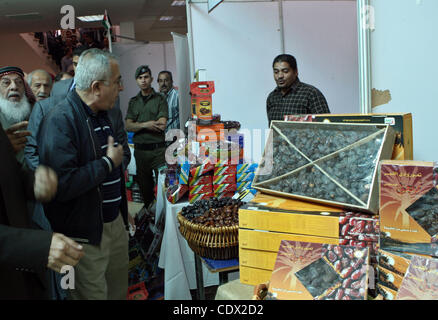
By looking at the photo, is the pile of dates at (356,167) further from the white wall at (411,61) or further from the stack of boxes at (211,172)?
the stack of boxes at (211,172)

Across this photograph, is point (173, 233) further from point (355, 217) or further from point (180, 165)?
point (355, 217)

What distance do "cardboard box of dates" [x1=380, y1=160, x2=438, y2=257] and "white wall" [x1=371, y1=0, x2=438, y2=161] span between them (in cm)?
91

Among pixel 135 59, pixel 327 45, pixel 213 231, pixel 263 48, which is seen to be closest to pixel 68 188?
pixel 213 231

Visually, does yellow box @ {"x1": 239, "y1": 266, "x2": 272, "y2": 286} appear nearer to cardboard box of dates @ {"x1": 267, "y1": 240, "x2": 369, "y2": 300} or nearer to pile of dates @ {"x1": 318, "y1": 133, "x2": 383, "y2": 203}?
cardboard box of dates @ {"x1": 267, "y1": 240, "x2": 369, "y2": 300}

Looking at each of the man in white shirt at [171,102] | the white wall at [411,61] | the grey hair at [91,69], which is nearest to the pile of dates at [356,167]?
the white wall at [411,61]

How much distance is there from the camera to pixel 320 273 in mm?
911

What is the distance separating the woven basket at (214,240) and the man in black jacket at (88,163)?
0.39 metres

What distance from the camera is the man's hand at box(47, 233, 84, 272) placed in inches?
34.9

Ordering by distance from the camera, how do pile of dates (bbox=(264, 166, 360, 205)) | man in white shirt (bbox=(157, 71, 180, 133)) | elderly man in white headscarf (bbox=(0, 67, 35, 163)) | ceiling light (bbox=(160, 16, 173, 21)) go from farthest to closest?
ceiling light (bbox=(160, 16, 173, 21))
man in white shirt (bbox=(157, 71, 180, 133))
elderly man in white headscarf (bbox=(0, 67, 35, 163))
pile of dates (bbox=(264, 166, 360, 205))

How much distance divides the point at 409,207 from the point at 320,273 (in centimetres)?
28

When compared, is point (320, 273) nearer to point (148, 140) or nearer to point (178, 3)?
point (148, 140)

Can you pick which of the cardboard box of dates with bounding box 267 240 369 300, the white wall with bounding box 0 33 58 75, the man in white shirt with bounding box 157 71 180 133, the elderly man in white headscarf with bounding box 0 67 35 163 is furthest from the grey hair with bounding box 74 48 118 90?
the white wall with bounding box 0 33 58 75

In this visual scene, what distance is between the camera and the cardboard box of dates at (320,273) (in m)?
0.88
